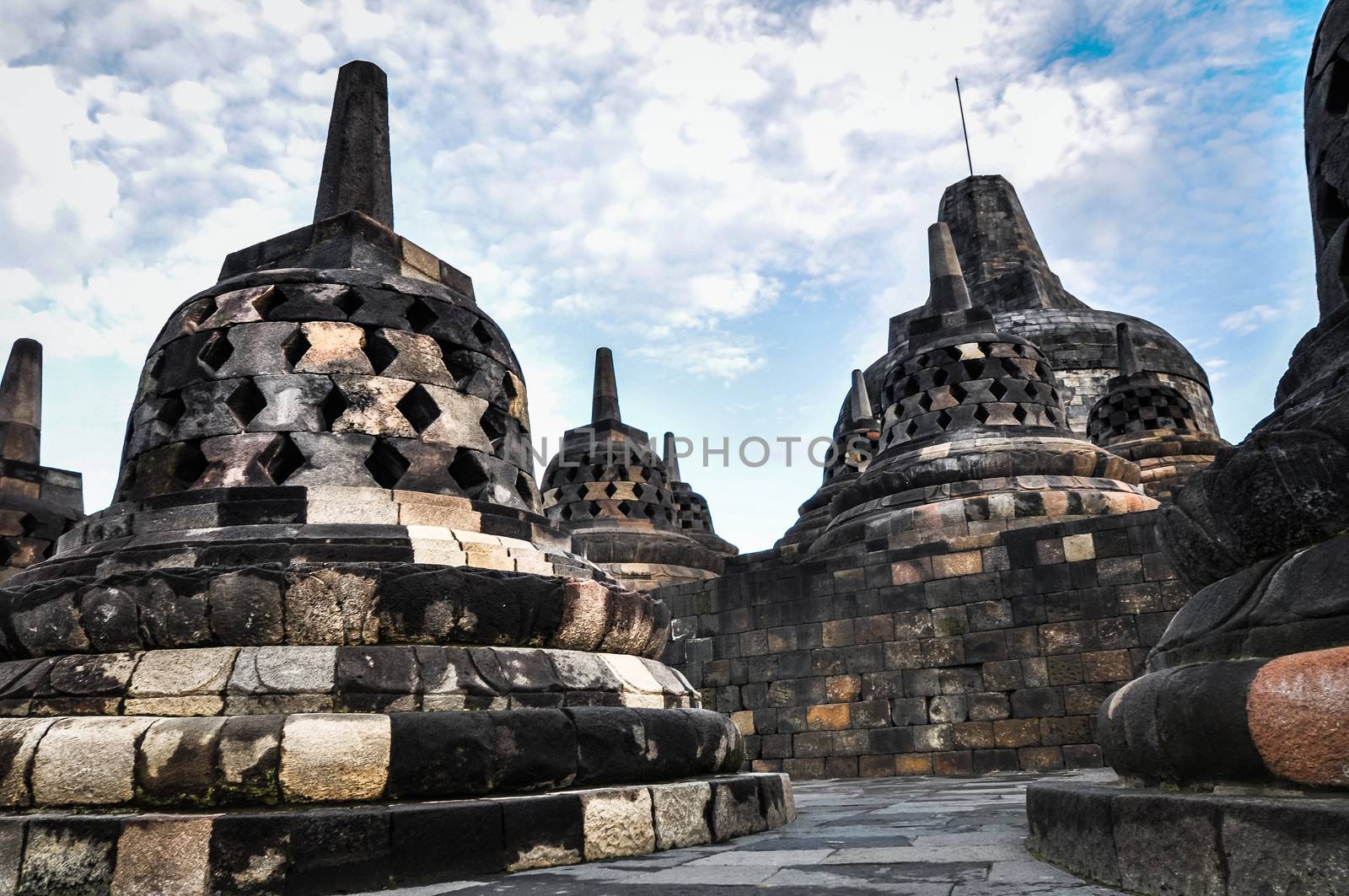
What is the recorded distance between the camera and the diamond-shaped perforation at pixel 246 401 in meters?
4.21

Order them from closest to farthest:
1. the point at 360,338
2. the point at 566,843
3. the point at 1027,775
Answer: the point at 566,843, the point at 360,338, the point at 1027,775

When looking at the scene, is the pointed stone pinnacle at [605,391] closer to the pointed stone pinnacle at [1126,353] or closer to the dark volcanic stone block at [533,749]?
the pointed stone pinnacle at [1126,353]

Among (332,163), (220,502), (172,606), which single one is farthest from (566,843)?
(332,163)

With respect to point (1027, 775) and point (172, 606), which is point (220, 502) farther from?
point (1027, 775)

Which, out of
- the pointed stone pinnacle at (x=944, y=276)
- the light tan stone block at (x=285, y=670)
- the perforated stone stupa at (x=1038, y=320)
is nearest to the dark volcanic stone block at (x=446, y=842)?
the light tan stone block at (x=285, y=670)

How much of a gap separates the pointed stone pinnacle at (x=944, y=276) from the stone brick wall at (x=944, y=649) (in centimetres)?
456

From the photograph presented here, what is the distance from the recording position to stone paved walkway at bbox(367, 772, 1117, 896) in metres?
2.40

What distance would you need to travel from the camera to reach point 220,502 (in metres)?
3.86

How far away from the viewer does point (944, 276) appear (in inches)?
496

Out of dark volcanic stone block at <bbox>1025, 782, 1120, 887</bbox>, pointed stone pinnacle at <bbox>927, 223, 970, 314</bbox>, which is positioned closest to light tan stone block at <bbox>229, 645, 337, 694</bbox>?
dark volcanic stone block at <bbox>1025, 782, 1120, 887</bbox>

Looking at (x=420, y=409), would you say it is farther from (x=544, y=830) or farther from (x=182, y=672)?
(x=544, y=830)

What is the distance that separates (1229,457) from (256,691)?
10.5ft

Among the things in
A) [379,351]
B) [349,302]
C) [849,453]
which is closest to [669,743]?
[379,351]

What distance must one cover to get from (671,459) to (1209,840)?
2183 centimetres
